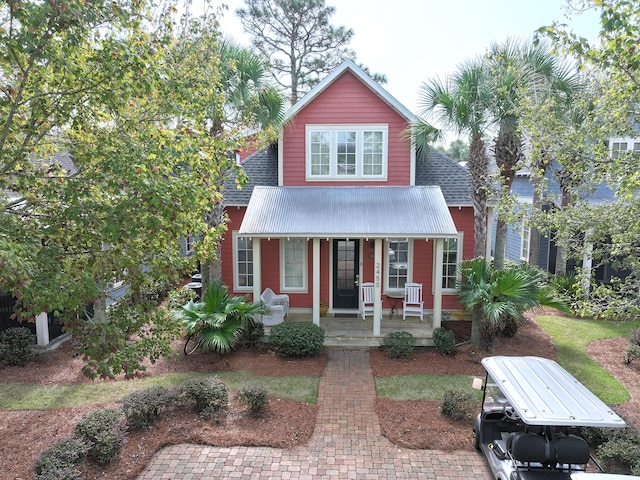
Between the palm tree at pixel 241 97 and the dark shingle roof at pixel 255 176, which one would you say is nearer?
the palm tree at pixel 241 97

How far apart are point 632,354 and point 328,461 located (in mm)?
8562

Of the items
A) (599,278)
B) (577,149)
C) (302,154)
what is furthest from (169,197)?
(599,278)

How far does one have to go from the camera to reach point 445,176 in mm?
14320

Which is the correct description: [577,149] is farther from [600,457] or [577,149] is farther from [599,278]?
[599,278]

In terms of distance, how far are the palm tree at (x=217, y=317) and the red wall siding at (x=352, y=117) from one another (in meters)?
5.26

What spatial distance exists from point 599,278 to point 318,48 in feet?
72.7

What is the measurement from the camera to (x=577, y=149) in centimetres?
760

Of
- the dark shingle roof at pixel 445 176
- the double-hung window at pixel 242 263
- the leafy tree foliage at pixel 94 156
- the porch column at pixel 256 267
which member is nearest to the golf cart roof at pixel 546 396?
the leafy tree foliage at pixel 94 156

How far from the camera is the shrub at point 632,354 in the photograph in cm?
1066

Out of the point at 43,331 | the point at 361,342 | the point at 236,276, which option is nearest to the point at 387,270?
the point at 361,342

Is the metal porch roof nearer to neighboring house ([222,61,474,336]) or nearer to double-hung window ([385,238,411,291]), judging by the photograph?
neighboring house ([222,61,474,336])

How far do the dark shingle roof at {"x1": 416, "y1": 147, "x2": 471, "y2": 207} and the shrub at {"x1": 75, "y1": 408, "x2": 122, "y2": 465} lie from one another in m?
10.8

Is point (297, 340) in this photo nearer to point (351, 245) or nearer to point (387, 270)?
point (351, 245)

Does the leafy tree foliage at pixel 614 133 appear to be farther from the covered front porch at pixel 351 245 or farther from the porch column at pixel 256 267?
the porch column at pixel 256 267
